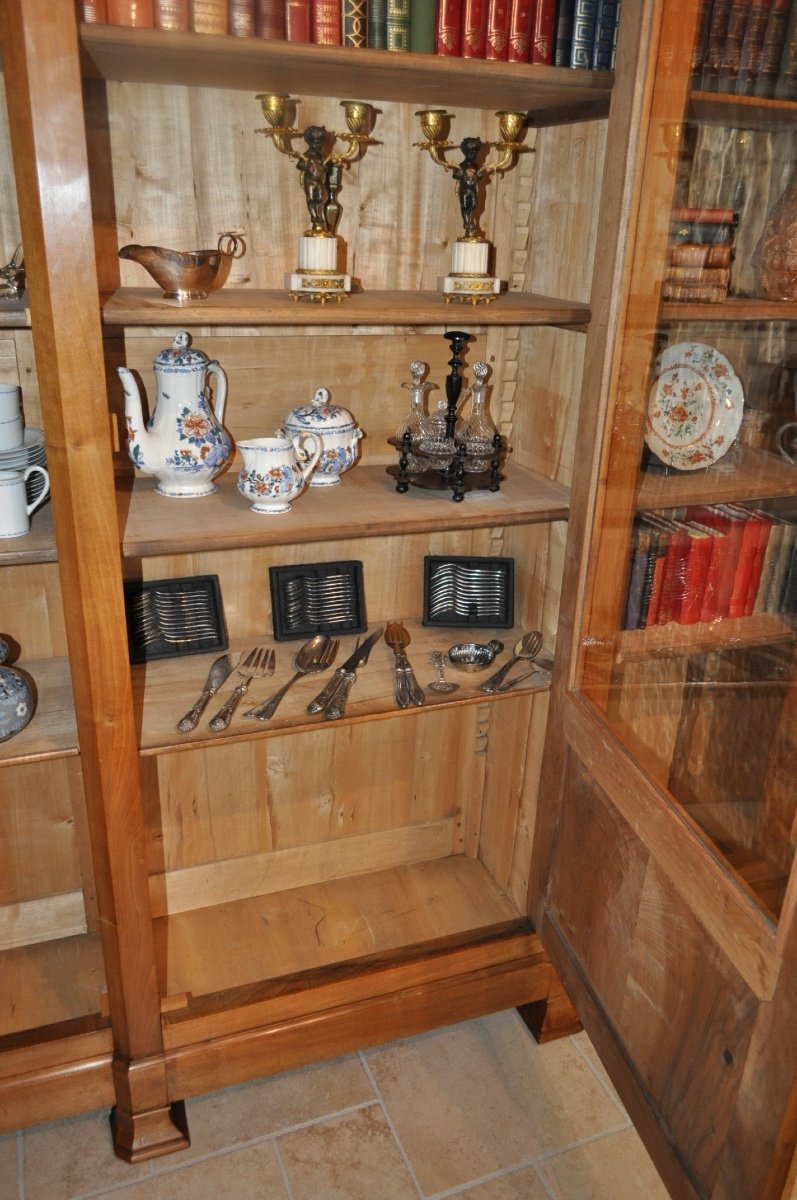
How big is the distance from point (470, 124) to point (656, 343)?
0.54m

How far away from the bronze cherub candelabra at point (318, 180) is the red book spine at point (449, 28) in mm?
154

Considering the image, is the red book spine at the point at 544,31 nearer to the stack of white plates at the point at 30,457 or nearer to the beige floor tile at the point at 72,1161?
the stack of white plates at the point at 30,457

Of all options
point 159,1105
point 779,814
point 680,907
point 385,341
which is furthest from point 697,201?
point 159,1105

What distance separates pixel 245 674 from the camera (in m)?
1.65

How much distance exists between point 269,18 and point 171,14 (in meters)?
0.13

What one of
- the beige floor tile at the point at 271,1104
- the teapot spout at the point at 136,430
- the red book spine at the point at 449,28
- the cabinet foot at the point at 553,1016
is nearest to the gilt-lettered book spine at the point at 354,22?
the red book spine at the point at 449,28

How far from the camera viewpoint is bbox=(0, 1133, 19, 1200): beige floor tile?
1598 mm

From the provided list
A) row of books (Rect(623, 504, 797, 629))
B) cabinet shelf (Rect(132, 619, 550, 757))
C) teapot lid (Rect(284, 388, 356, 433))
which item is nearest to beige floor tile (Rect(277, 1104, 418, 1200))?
cabinet shelf (Rect(132, 619, 550, 757))

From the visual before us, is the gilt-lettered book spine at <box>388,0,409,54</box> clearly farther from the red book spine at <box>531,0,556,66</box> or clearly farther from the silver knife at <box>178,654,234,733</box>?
the silver knife at <box>178,654,234,733</box>

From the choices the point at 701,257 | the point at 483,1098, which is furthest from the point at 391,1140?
the point at 701,257

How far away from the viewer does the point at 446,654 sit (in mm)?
1773

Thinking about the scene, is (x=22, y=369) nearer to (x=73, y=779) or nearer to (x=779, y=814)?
(x=73, y=779)

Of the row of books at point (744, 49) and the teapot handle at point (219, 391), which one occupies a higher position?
the row of books at point (744, 49)

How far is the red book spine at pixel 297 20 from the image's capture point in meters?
1.22
